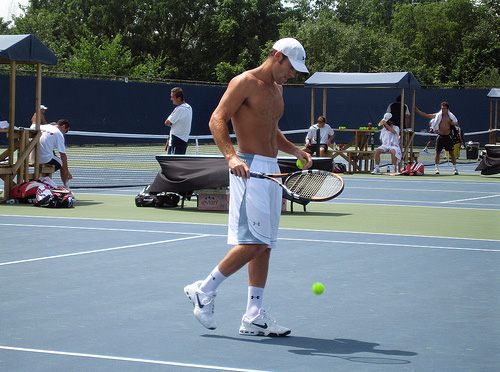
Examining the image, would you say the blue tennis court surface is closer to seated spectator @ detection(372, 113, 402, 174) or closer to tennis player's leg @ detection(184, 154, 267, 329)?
tennis player's leg @ detection(184, 154, 267, 329)

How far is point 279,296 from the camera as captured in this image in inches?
286

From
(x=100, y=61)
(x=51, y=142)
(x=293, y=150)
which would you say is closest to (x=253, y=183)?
(x=293, y=150)

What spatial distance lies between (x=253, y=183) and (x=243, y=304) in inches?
A: 46.9

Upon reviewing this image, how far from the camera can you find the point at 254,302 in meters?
6.04

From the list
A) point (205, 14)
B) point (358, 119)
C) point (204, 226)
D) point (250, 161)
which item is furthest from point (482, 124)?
point (250, 161)

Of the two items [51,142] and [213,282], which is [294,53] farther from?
[51,142]

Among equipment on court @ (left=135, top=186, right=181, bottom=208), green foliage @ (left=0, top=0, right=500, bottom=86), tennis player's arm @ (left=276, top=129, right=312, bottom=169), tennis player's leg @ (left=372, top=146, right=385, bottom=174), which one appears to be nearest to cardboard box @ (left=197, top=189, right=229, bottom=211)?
equipment on court @ (left=135, top=186, right=181, bottom=208)

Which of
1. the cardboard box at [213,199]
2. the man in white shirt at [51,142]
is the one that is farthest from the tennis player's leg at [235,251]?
the man in white shirt at [51,142]

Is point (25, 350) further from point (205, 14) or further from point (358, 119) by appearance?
point (205, 14)

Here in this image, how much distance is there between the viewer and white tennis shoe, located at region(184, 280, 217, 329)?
5.96m

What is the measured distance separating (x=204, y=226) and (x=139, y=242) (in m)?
1.73

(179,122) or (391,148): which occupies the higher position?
(179,122)

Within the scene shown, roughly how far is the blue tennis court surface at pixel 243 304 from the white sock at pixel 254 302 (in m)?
0.14

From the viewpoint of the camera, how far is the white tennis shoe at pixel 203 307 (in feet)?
19.5
